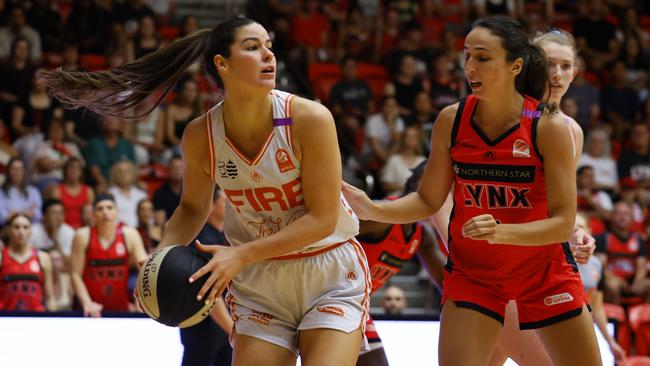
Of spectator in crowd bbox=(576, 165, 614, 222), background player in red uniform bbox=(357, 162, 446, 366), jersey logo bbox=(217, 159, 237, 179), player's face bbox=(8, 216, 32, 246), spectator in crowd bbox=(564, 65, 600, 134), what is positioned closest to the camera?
jersey logo bbox=(217, 159, 237, 179)

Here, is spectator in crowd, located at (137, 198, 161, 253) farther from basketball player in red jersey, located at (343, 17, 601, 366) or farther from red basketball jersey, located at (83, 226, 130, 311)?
basketball player in red jersey, located at (343, 17, 601, 366)

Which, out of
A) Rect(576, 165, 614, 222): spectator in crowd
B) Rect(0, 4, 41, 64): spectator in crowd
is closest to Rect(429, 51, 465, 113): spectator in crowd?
Rect(576, 165, 614, 222): spectator in crowd

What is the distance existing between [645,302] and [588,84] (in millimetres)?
3520

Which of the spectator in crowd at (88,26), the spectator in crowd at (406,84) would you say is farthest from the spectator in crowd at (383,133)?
the spectator in crowd at (88,26)

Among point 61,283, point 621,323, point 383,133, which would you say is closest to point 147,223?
point 61,283

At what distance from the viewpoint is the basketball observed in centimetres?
369

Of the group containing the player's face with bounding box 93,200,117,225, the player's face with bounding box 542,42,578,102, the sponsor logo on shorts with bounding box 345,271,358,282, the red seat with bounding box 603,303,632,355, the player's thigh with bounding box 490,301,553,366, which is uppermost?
the player's face with bounding box 542,42,578,102

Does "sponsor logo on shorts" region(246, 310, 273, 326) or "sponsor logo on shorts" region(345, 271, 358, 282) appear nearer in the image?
"sponsor logo on shorts" region(246, 310, 273, 326)

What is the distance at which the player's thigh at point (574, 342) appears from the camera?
13.3 feet

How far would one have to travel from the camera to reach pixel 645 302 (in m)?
10.3

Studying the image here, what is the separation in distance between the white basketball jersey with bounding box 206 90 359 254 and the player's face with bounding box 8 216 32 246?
484 centimetres

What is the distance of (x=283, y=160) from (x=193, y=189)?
445 millimetres

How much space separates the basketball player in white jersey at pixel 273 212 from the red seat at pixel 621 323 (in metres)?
5.40

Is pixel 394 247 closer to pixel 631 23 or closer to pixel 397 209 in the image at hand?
pixel 397 209
